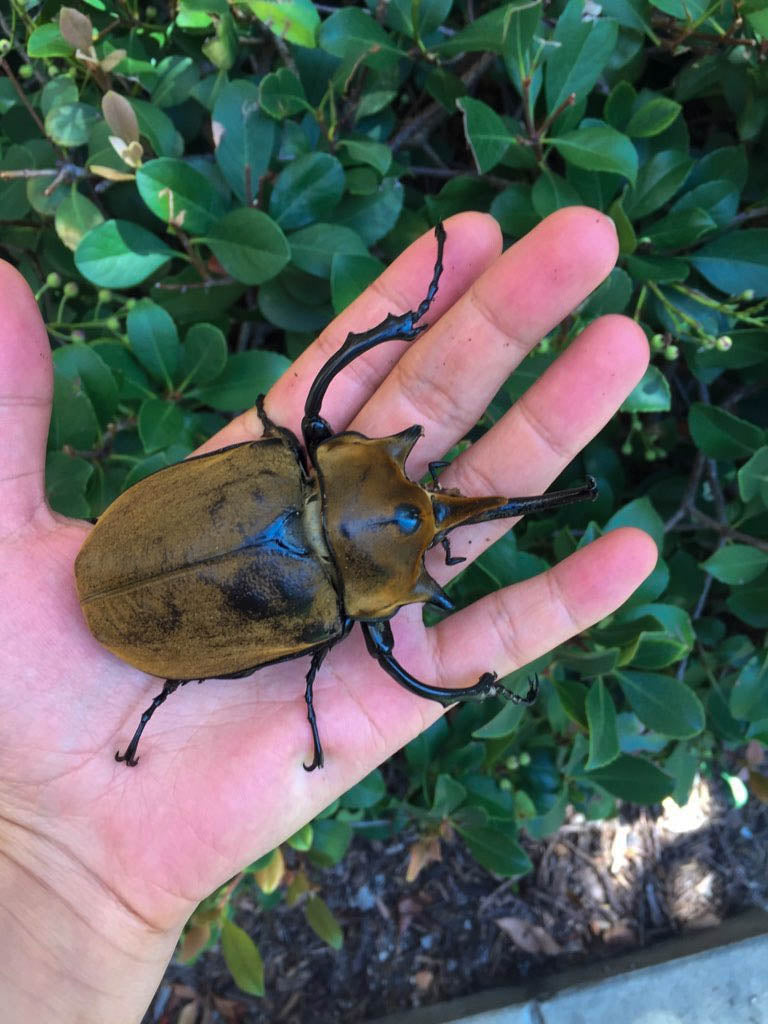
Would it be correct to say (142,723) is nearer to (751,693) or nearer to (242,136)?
(242,136)

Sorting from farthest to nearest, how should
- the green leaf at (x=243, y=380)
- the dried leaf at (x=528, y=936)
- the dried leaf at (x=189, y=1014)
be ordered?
the dried leaf at (x=528, y=936), the dried leaf at (x=189, y=1014), the green leaf at (x=243, y=380)

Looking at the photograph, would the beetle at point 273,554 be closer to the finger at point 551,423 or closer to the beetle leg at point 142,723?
the beetle leg at point 142,723

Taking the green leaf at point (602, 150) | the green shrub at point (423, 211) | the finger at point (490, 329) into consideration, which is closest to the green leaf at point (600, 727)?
the green shrub at point (423, 211)

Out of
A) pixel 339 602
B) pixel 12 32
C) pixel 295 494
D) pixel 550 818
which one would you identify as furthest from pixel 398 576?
pixel 12 32

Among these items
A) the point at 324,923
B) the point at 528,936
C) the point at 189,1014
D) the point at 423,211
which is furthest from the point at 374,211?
the point at 189,1014

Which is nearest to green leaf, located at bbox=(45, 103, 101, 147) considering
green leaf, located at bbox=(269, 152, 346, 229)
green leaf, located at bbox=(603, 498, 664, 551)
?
green leaf, located at bbox=(269, 152, 346, 229)
